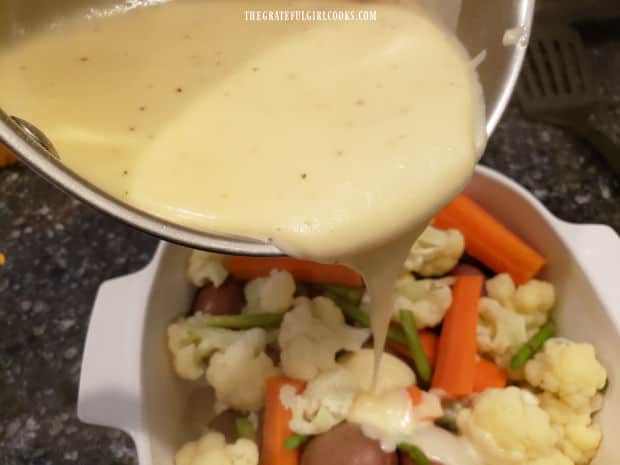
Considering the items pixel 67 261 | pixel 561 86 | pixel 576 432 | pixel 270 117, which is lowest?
pixel 67 261

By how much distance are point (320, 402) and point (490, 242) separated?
13.4 inches

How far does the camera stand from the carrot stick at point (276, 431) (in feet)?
2.95

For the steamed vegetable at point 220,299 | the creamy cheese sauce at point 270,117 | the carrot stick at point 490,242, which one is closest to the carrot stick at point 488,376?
the carrot stick at point 490,242

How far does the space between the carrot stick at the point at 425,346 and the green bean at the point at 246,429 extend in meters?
0.22

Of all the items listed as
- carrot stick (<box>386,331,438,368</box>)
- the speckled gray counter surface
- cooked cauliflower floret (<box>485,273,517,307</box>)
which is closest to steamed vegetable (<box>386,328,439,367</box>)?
carrot stick (<box>386,331,438,368</box>)

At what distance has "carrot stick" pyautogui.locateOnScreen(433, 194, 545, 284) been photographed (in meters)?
1.01

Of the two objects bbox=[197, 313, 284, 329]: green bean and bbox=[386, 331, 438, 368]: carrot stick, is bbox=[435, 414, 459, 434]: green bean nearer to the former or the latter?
bbox=[386, 331, 438, 368]: carrot stick

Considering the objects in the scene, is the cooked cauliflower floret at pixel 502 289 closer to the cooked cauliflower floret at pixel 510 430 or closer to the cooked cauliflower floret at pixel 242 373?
the cooked cauliflower floret at pixel 510 430

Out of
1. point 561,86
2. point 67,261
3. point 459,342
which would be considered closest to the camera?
point 459,342

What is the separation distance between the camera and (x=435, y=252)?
101 centimetres

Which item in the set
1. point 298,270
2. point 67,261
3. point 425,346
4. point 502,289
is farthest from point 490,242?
point 67,261

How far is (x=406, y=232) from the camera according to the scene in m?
0.67

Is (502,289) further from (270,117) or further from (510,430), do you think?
(270,117)

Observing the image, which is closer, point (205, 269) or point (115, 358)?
point (115, 358)
